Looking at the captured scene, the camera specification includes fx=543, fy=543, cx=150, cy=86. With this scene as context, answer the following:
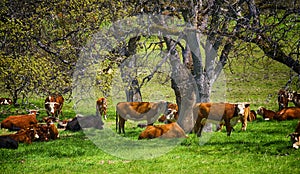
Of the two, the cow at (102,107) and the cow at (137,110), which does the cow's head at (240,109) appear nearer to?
the cow at (137,110)

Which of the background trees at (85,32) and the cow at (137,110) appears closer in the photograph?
the background trees at (85,32)

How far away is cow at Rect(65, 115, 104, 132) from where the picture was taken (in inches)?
841

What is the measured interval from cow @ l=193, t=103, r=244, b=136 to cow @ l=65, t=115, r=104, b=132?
4601 millimetres

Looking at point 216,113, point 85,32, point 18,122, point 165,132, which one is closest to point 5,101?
point 18,122

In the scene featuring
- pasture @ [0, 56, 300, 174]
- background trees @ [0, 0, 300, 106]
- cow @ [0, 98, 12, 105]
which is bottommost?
pasture @ [0, 56, 300, 174]

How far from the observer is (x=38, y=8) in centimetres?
2094

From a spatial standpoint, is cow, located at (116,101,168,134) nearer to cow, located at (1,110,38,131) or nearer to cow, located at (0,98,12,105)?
cow, located at (1,110,38,131)

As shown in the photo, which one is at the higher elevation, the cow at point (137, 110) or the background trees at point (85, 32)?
the background trees at point (85, 32)

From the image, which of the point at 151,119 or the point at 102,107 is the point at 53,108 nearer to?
the point at 102,107

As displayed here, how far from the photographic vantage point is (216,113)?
59.8 feet

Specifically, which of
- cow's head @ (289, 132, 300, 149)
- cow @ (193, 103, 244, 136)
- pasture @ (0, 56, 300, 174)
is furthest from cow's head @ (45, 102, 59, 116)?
cow's head @ (289, 132, 300, 149)

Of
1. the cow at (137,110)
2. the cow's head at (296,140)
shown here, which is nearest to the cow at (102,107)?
the cow at (137,110)

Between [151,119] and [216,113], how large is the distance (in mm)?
Answer: 3851

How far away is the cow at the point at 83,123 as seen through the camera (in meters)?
21.4
